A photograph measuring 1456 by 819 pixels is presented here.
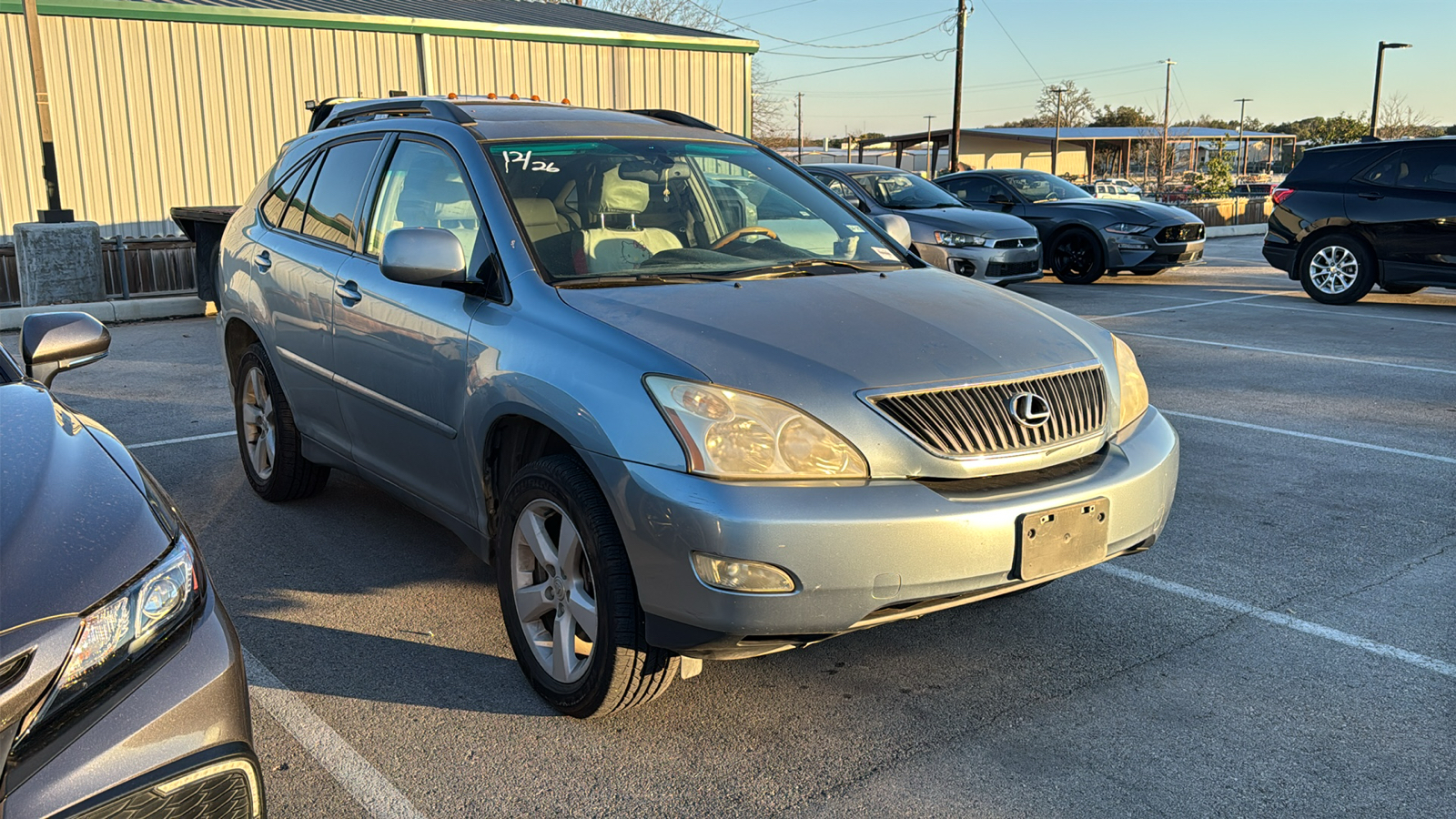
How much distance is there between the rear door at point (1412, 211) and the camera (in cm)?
1142

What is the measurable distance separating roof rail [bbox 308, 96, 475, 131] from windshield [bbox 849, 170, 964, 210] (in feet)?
29.9

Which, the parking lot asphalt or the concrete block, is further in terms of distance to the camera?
the concrete block

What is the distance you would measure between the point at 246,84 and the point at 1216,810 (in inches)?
677

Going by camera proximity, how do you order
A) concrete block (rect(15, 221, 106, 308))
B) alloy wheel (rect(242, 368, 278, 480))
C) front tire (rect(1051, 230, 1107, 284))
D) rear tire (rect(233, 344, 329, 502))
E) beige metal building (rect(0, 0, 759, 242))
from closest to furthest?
rear tire (rect(233, 344, 329, 502))
alloy wheel (rect(242, 368, 278, 480))
concrete block (rect(15, 221, 106, 308))
front tire (rect(1051, 230, 1107, 284))
beige metal building (rect(0, 0, 759, 242))

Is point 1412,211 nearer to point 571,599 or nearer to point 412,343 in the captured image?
point 412,343

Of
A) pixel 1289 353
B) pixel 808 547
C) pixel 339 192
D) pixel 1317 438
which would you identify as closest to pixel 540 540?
pixel 808 547

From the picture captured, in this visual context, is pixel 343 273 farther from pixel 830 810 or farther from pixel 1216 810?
pixel 1216 810

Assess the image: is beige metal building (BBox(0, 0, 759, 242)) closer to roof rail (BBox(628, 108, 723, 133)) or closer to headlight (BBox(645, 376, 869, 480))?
roof rail (BBox(628, 108, 723, 133))

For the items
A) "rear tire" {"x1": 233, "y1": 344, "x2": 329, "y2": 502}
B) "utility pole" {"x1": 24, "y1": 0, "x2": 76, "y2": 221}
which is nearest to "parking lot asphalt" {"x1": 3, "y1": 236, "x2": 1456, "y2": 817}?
"rear tire" {"x1": 233, "y1": 344, "x2": 329, "y2": 502}

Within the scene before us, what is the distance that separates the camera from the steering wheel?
3.98 meters

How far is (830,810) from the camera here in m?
2.77

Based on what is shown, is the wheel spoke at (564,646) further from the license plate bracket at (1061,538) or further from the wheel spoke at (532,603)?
the license plate bracket at (1061,538)

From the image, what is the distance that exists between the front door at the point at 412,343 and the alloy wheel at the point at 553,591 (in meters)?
0.36

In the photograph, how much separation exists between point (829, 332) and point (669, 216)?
1.10 metres
